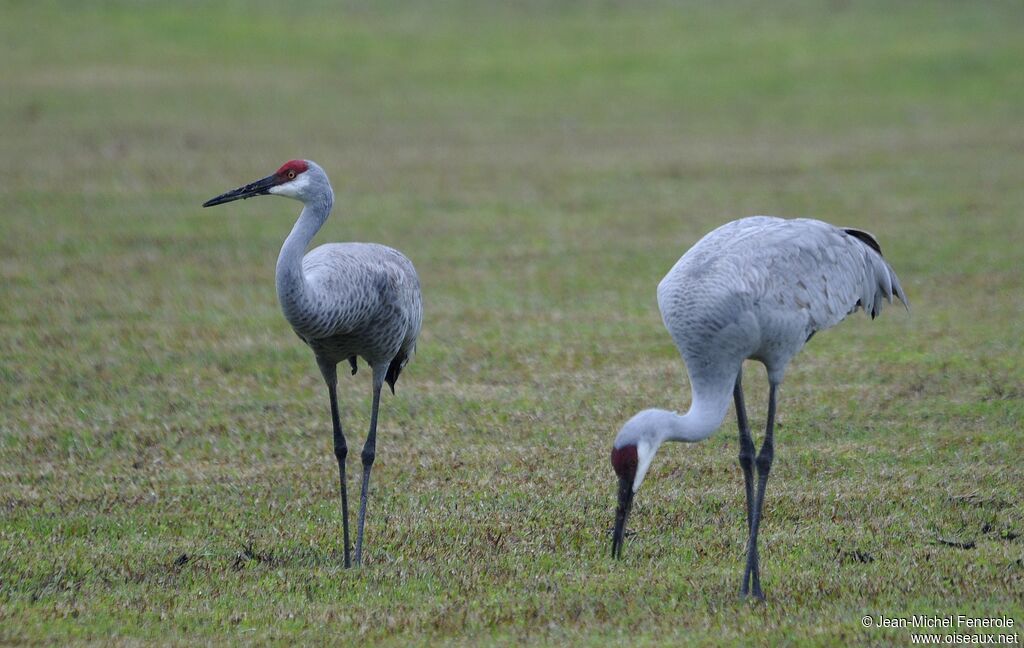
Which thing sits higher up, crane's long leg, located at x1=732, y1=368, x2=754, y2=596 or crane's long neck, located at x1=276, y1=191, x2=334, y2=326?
crane's long neck, located at x1=276, y1=191, x2=334, y2=326

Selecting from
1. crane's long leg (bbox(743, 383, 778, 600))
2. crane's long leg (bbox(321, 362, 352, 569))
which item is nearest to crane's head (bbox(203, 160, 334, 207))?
crane's long leg (bbox(321, 362, 352, 569))

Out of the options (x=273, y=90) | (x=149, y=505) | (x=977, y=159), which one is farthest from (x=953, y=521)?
(x=273, y=90)

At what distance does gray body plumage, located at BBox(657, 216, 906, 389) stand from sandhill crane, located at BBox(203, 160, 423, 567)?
1.25 metres

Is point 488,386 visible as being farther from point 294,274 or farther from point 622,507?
point 622,507

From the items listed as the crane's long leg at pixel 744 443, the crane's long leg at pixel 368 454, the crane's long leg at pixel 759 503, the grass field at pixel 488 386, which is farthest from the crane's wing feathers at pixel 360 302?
the crane's long leg at pixel 759 503

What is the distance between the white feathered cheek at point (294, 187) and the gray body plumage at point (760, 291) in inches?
58.4

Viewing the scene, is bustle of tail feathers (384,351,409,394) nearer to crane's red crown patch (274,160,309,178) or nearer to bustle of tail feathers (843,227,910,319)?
crane's red crown patch (274,160,309,178)

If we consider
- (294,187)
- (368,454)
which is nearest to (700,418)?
(368,454)

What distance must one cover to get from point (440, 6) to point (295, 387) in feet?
74.7

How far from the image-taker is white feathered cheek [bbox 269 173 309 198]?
535 cm

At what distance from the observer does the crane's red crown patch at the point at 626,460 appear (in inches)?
182

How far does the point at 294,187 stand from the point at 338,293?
46 cm

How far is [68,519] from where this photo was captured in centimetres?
588

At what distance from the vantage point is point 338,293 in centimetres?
542
